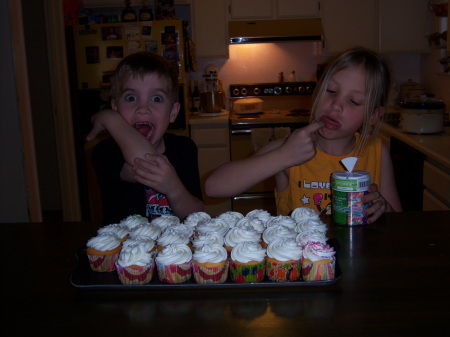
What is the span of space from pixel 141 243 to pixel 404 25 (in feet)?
12.5

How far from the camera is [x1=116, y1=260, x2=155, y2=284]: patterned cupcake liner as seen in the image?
92 centimetres

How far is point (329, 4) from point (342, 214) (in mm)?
3294

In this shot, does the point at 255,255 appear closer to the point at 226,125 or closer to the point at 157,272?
the point at 157,272

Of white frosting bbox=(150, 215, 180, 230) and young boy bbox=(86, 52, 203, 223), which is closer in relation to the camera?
white frosting bbox=(150, 215, 180, 230)

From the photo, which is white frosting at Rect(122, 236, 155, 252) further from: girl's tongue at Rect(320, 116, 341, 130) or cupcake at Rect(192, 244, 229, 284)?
girl's tongue at Rect(320, 116, 341, 130)

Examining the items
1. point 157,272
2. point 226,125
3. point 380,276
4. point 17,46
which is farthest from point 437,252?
point 226,125

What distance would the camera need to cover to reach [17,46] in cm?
251

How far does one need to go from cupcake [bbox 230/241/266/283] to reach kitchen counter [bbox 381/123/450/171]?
6.10 ft

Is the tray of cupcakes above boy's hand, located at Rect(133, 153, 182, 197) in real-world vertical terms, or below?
below

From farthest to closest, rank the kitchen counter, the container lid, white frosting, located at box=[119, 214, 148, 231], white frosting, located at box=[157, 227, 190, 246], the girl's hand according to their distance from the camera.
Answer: the container lid, the kitchen counter, the girl's hand, white frosting, located at box=[119, 214, 148, 231], white frosting, located at box=[157, 227, 190, 246]

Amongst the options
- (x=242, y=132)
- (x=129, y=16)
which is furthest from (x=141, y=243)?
(x=129, y=16)

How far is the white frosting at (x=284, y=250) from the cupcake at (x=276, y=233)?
0.02 metres

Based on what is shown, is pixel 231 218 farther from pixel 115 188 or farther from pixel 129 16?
pixel 129 16

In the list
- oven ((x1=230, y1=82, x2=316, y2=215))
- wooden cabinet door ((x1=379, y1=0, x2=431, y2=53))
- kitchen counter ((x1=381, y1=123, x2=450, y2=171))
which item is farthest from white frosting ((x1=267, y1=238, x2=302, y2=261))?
wooden cabinet door ((x1=379, y1=0, x2=431, y2=53))
